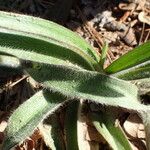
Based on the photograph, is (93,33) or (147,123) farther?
(93,33)

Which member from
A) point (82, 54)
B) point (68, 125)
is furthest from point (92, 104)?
point (82, 54)

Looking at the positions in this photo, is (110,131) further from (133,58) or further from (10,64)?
(10,64)

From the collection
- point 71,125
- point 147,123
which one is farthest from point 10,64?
point 147,123

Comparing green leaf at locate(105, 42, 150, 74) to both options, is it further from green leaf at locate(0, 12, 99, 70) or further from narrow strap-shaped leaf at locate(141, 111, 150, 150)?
narrow strap-shaped leaf at locate(141, 111, 150, 150)

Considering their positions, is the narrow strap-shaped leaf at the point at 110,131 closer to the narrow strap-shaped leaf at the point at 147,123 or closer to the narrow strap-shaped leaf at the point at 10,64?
the narrow strap-shaped leaf at the point at 147,123

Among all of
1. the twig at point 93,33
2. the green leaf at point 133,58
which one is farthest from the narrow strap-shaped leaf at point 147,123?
the twig at point 93,33

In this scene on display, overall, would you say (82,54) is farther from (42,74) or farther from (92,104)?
(92,104)
